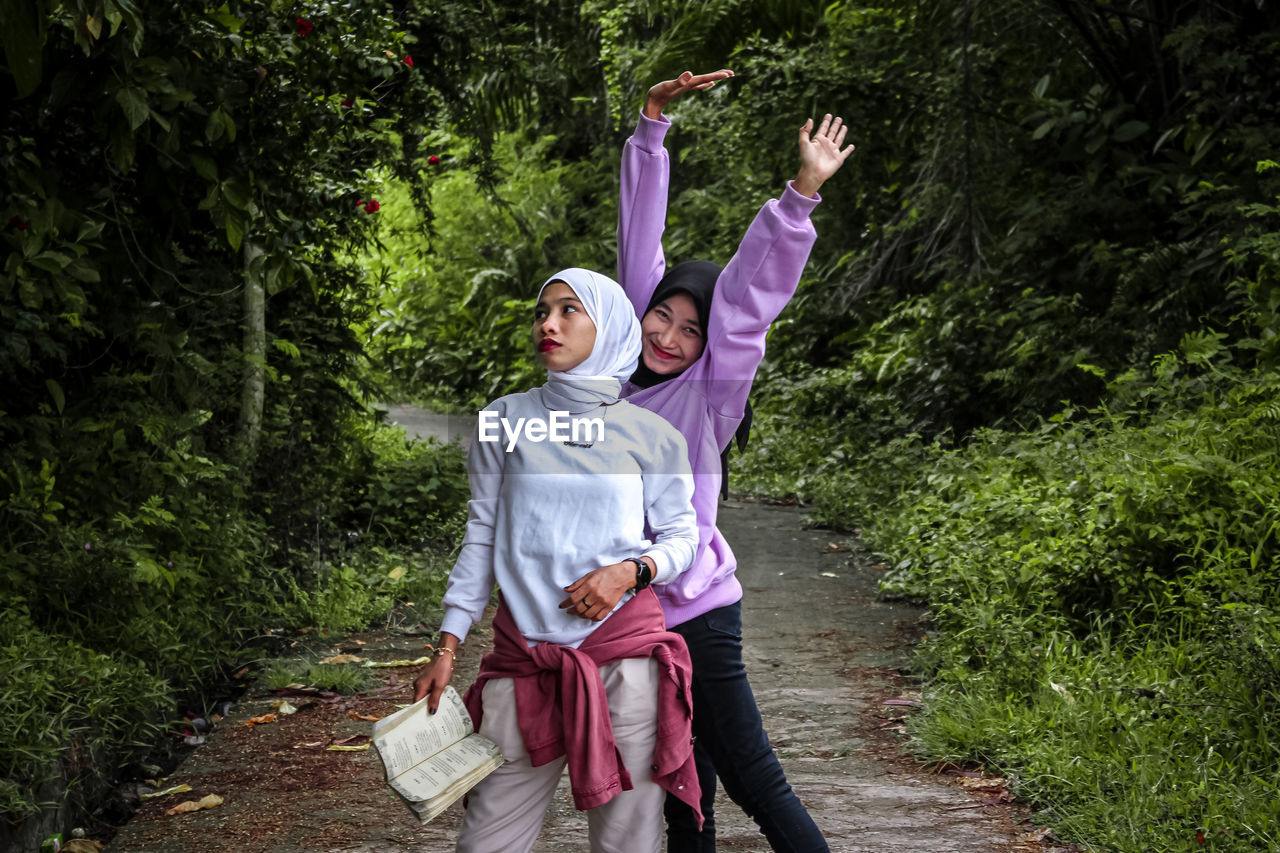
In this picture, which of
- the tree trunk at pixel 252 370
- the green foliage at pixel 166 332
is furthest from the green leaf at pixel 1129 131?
the tree trunk at pixel 252 370

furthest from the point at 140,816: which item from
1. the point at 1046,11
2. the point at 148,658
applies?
the point at 1046,11

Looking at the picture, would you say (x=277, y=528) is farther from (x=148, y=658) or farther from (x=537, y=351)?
(x=537, y=351)

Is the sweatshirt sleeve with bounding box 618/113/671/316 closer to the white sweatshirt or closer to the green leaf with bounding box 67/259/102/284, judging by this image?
the white sweatshirt

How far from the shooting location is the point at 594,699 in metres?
2.11

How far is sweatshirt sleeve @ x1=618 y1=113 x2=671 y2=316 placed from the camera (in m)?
2.62

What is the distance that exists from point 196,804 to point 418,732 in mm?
2054

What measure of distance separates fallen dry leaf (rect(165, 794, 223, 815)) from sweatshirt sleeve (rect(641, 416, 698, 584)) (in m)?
2.21

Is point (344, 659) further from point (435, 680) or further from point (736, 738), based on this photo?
point (435, 680)

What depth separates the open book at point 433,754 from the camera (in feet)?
6.53

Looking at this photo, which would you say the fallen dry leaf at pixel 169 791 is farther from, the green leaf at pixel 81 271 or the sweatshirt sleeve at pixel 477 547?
the sweatshirt sleeve at pixel 477 547

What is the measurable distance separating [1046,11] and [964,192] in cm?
141

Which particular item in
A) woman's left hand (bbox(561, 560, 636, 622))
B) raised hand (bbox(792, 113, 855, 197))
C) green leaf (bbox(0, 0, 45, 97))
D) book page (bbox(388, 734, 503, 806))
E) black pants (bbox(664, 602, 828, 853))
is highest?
green leaf (bbox(0, 0, 45, 97))

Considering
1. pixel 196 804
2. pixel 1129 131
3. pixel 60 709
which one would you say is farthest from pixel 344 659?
pixel 1129 131

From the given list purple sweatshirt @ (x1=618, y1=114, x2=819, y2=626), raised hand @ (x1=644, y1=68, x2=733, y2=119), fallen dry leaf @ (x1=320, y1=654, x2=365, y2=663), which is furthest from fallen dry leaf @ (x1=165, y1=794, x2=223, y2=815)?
raised hand @ (x1=644, y1=68, x2=733, y2=119)
